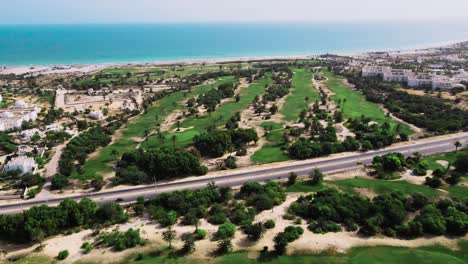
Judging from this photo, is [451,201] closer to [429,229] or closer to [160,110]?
[429,229]

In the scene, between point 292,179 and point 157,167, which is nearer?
point 292,179

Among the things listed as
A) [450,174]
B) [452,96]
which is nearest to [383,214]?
[450,174]

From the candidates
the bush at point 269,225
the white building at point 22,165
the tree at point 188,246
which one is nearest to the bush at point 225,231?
the tree at point 188,246

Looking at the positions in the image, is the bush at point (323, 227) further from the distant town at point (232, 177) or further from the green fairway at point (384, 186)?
the green fairway at point (384, 186)

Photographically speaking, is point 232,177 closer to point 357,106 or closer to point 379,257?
point 379,257

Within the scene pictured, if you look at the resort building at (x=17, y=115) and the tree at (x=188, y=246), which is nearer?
the tree at (x=188, y=246)

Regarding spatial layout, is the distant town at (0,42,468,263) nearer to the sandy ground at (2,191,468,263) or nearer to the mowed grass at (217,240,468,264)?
the sandy ground at (2,191,468,263)

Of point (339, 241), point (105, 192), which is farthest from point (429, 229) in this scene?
point (105, 192)

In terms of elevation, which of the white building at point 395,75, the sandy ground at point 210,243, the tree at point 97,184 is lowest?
the sandy ground at point 210,243
